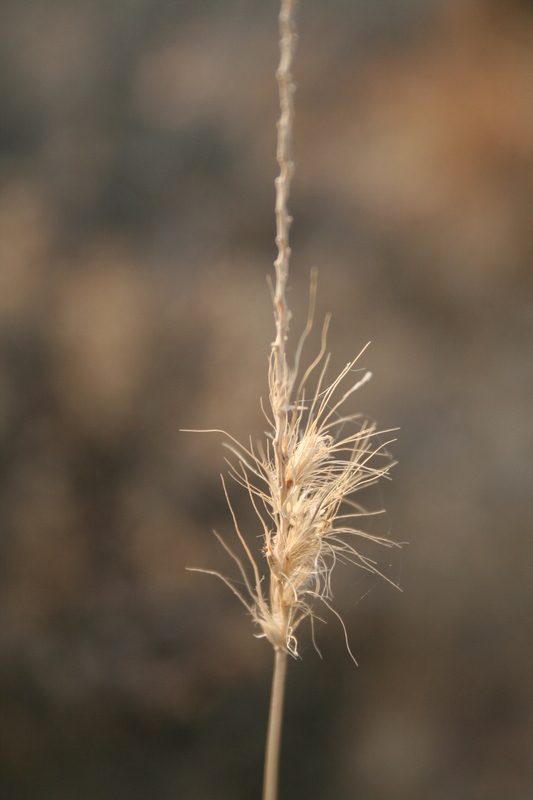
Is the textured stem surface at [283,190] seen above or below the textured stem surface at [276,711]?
above

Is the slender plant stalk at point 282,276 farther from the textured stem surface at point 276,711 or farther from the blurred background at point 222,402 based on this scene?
the blurred background at point 222,402

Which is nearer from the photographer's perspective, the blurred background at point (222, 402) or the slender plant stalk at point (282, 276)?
the slender plant stalk at point (282, 276)

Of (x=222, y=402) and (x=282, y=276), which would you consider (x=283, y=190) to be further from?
(x=222, y=402)

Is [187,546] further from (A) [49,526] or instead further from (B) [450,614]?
(B) [450,614]

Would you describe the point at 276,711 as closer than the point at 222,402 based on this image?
Yes

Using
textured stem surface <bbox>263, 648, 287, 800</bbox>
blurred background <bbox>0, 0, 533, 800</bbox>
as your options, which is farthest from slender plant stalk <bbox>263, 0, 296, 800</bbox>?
blurred background <bbox>0, 0, 533, 800</bbox>

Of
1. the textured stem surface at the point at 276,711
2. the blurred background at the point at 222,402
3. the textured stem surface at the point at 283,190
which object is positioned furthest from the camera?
the blurred background at the point at 222,402

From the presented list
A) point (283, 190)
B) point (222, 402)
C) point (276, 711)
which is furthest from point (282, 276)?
point (222, 402)

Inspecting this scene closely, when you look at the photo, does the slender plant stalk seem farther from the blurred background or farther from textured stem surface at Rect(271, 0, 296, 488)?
the blurred background

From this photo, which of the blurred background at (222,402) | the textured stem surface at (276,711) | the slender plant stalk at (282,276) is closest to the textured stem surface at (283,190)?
the slender plant stalk at (282,276)

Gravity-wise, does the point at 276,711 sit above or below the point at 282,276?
below
